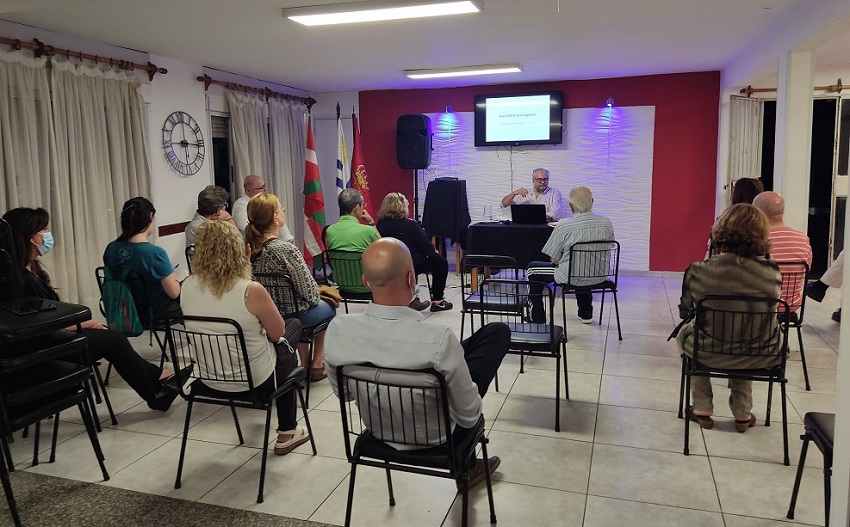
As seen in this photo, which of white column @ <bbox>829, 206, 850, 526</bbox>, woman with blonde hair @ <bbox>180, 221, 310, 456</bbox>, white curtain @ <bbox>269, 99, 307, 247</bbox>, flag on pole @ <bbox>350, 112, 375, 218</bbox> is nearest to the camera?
white column @ <bbox>829, 206, 850, 526</bbox>

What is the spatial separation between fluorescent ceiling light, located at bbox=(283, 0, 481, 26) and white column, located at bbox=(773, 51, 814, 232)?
8.11 feet

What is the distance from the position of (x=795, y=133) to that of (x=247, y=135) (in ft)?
18.1

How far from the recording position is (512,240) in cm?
670

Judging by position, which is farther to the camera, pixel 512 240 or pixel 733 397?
pixel 512 240

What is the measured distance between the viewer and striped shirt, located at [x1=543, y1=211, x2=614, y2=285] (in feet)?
16.7

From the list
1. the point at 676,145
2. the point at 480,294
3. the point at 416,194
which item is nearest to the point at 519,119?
the point at 416,194

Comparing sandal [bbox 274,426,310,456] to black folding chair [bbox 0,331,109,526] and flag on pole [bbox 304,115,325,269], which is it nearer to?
black folding chair [bbox 0,331,109,526]

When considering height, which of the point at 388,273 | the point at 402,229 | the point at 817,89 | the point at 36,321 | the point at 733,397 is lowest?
the point at 733,397

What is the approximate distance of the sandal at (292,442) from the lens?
3.17 meters

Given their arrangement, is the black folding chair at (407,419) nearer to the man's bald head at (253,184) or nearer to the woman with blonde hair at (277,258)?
the woman with blonde hair at (277,258)

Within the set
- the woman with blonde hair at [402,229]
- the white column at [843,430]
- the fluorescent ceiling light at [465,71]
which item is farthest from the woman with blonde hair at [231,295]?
the fluorescent ceiling light at [465,71]

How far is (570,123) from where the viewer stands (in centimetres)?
825

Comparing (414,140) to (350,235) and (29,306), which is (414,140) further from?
(29,306)

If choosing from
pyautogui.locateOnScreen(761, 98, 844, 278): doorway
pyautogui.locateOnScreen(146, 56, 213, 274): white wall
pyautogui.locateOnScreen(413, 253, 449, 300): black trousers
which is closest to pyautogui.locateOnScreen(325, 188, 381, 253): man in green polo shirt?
pyautogui.locateOnScreen(413, 253, 449, 300): black trousers
